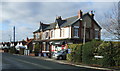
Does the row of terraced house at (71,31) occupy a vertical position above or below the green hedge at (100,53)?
above

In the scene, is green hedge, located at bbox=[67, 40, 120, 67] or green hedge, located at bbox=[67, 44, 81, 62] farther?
green hedge, located at bbox=[67, 44, 81, 62]

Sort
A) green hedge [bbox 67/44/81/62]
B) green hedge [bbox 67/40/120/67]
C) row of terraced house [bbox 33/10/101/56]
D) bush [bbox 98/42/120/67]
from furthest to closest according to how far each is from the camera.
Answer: row of terraced house [bbox 33/10/101/56], green hedge [bbox 67/44/81/62], green hedge [bbox 67/40/120/67], bush [bbox 98/42/120/67]

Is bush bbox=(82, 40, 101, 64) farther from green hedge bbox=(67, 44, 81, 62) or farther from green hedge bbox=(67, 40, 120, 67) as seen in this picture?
green hedge bbox=(67, 44, 81, 62)

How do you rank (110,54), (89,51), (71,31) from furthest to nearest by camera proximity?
(71,31) < (89,51) < (110,54)

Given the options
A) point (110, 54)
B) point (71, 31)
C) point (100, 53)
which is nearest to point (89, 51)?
point (100, 53)

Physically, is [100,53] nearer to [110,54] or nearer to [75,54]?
[110,54]

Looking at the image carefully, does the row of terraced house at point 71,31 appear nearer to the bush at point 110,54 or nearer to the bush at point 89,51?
the bush at point 89,51

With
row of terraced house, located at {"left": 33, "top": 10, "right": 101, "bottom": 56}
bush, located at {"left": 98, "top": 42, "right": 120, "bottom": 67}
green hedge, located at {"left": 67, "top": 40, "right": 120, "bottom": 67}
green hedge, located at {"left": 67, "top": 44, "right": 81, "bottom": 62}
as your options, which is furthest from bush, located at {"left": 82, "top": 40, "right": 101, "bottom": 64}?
row of terraced house, located at {"left": 33, "top": 10, "right": 101, "bottom": 56}

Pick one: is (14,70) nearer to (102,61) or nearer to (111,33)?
(102,61)

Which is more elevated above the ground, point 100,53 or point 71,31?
point 71,31

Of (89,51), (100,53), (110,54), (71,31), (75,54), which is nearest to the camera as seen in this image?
(110,54)

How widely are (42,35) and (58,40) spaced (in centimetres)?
1024

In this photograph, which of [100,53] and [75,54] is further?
[75,54]

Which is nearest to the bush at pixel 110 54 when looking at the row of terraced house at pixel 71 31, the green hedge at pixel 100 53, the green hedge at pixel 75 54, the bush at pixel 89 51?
the green hedge at pixel 100 53
